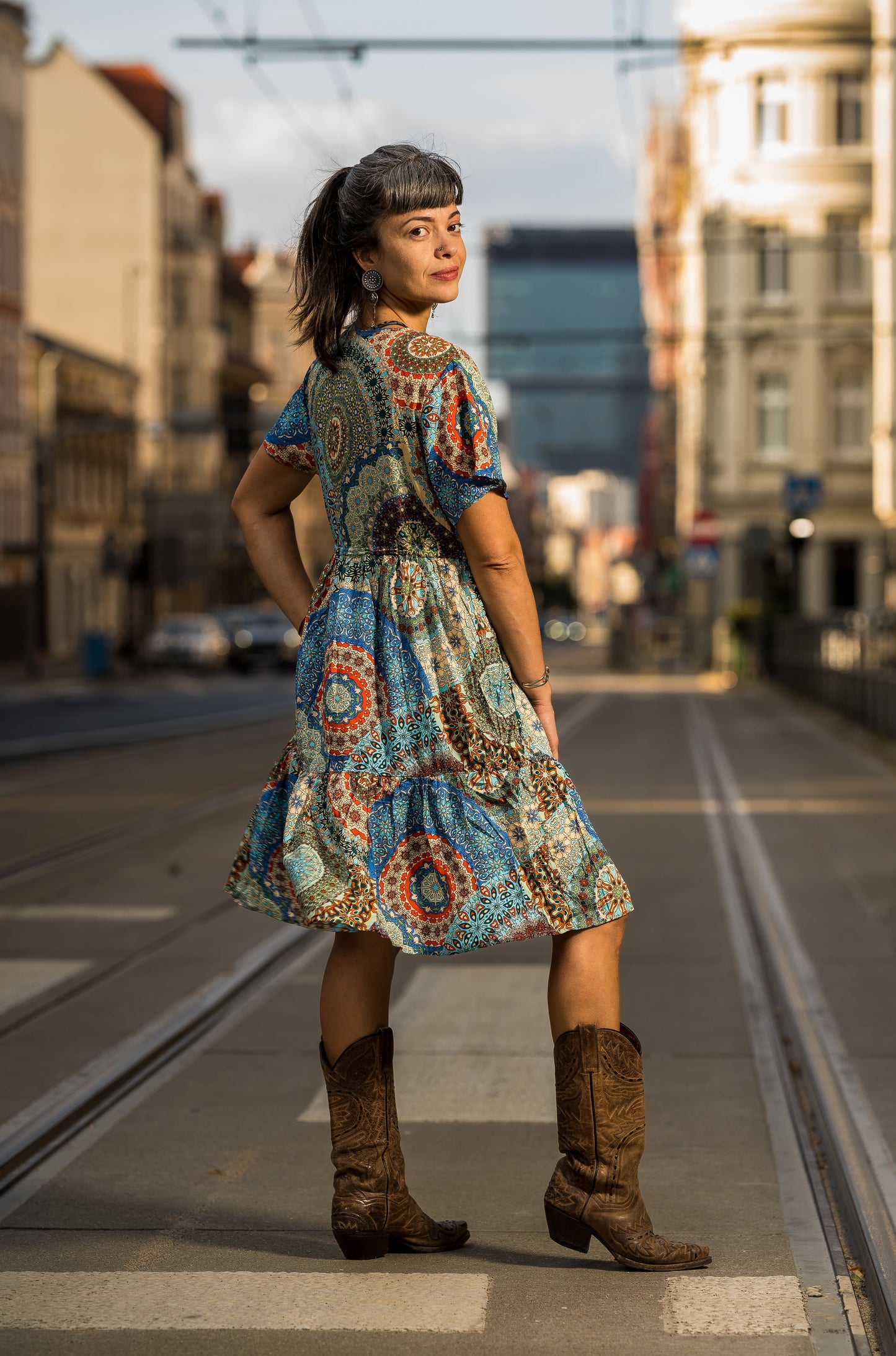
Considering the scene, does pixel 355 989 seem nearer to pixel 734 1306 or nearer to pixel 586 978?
pixel 586 978

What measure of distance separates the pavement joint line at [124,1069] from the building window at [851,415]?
155 ft

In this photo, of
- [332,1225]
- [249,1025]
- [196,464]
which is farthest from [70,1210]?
[196,464]

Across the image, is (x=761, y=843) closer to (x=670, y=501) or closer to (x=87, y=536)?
(x=87, y=536)

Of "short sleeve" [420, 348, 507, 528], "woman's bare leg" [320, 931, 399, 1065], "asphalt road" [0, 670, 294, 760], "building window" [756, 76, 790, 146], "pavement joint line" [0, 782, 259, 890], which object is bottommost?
"asphalt road" [0, 670, 294, 760]

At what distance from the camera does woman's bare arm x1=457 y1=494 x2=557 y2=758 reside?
375cm

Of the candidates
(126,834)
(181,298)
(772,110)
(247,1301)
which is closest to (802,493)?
(772,110)

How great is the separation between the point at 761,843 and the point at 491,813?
8452 mm

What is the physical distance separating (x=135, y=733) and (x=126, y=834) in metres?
12.2

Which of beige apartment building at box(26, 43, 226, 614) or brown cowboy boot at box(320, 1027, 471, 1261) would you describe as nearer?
brown cowboy boot at box(320, 1027, 471, 1261)

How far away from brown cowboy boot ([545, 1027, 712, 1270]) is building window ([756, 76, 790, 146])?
50.8 metres

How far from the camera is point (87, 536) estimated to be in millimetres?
71312

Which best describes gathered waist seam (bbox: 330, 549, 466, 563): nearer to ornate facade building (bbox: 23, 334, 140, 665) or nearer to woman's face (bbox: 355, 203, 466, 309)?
woman's face (bbox: 355, 203, 466, 309)

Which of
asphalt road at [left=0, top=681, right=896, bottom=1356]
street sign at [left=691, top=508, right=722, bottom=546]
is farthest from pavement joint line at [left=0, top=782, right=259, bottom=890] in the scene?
street sign at [left=691, top=508, right=722, bottom=546]

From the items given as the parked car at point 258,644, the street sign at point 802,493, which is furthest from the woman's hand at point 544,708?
the parked car at point 258,644
